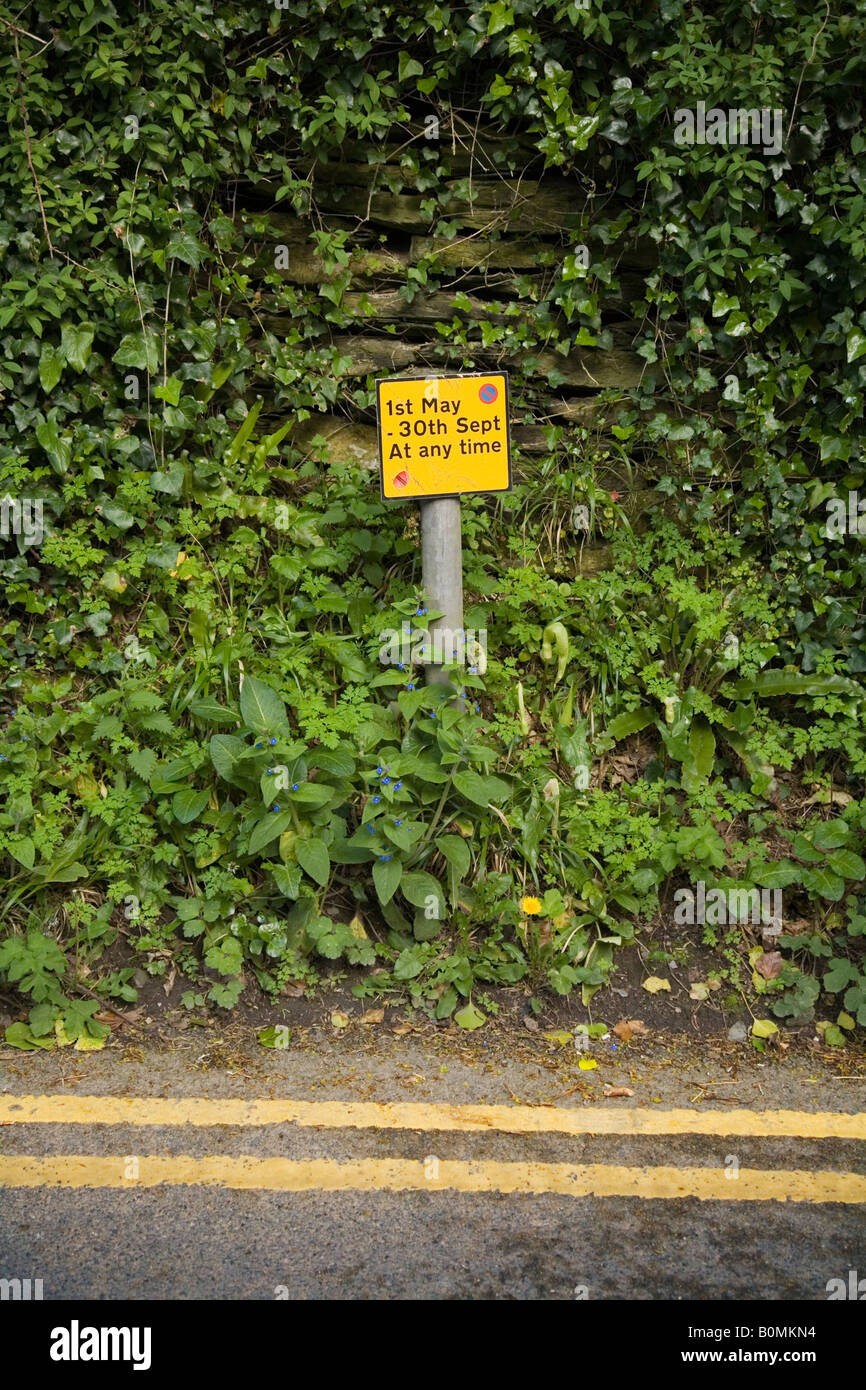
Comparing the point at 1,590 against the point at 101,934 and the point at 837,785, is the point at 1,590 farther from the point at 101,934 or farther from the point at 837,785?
the point at 837,785

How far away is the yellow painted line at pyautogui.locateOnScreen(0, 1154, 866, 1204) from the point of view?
2.95 meters

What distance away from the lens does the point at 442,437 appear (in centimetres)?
394

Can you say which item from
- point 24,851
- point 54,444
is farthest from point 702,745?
point 54,444

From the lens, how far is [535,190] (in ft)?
16.4

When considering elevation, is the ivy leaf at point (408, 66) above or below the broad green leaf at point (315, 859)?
above

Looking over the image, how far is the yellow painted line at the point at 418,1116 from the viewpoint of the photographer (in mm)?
3258

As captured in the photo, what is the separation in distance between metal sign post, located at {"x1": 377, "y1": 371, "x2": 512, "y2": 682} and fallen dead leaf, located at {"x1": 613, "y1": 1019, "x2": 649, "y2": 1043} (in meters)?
1.97

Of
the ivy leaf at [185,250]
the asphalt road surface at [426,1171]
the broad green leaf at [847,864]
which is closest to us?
the asphalt road surface at [426,1171]

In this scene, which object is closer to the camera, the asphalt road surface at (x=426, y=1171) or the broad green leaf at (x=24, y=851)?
the asphalt road surface at (x=426, y=1171)

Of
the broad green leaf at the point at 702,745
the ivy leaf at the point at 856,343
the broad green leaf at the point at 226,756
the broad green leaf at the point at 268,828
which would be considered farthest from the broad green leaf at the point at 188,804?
the ivy leaf at the point at 856,343

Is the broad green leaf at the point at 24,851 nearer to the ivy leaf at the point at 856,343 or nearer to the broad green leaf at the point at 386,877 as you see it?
the broad green leaf at the point at 386,877

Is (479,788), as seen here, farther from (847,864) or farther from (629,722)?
(847,864)

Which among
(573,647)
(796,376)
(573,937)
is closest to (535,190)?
(796,376)

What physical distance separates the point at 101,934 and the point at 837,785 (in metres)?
3.18
